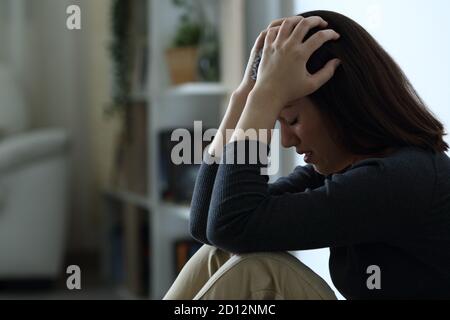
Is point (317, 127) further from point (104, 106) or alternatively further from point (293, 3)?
point (104, 106)

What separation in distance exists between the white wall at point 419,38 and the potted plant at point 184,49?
84cm

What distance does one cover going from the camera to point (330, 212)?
0.86 m

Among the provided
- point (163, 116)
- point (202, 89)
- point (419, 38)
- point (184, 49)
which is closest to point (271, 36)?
point (419, 38)

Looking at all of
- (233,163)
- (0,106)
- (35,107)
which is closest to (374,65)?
(233,163)

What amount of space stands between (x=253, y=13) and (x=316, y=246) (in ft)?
4.35

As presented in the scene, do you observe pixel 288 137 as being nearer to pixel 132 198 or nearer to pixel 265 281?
pixel 265 281

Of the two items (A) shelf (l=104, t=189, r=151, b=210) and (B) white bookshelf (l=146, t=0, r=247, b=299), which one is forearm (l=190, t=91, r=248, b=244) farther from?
(A) shelf (l=104, t=189, r=151, b=210)

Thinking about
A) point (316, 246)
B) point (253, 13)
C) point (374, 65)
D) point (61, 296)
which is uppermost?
point (253, 13)

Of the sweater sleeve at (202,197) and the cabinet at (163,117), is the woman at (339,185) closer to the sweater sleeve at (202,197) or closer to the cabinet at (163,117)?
the sweater sleeve at (202,197)

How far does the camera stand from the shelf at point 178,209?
217 cm

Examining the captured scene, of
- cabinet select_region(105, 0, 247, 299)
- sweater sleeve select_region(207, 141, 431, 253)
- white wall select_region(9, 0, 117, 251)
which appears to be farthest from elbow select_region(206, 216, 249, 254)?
white wall select_region(9, 0, 117, 251)

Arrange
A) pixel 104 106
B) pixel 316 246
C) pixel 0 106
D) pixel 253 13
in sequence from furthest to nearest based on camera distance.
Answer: pixel 104 106 < pixel 0 106 < pixel 253 13 < pixel 316 246

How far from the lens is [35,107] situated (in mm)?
3373

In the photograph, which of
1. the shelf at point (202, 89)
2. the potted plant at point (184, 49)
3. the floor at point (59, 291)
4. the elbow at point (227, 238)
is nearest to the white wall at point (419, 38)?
the elbow at point (227, 238)
